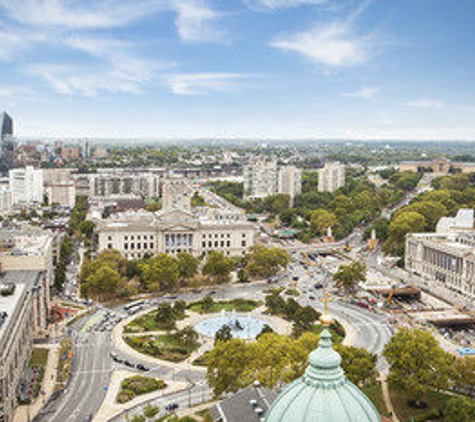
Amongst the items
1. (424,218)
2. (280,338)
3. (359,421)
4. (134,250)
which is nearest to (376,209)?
(424,218)

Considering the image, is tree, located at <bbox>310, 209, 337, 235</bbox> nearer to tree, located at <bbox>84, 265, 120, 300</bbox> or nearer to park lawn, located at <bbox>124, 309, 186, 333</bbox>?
tree, located at <bbox>84, 265, 120, 300</bbox>

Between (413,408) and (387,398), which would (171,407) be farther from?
(413,408)

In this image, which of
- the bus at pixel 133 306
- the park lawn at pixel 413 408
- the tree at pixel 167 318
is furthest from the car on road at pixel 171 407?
the bus at pixel 133 306

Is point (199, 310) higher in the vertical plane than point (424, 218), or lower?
lower

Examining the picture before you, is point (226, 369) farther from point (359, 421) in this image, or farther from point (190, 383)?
point (359, 421)

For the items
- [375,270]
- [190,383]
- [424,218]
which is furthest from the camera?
[424,218]

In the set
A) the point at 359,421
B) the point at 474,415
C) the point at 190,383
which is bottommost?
the point at 190,383

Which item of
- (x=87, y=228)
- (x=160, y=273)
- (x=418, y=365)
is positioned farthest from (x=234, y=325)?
(x=87, y=228)
